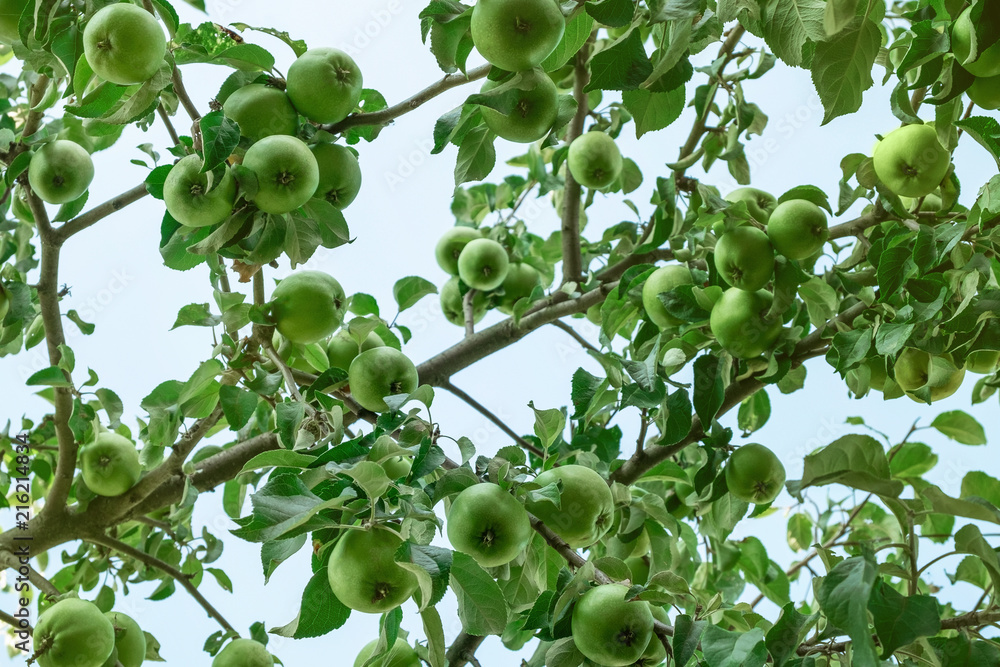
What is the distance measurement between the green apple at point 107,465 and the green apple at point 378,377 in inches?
19.4

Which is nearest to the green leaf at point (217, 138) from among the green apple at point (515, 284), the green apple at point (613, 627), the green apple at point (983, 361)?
the green apple at point (613, 627)

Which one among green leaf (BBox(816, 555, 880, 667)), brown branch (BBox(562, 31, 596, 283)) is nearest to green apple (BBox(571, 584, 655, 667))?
green leaf (BBox(816, 555, 880, 667))

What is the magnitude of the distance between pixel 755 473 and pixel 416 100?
64 centimetres

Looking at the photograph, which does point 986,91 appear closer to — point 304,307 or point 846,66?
point 846,66

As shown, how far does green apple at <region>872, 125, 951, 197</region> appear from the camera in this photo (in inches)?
40.1

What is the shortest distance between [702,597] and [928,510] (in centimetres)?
41

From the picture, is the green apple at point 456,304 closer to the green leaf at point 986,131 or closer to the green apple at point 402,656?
the green apple at point 402,656

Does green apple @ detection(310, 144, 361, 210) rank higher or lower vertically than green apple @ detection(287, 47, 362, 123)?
lower

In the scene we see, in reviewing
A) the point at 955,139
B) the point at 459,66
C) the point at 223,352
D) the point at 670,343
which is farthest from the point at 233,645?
the point at 955,139

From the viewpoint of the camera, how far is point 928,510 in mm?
865

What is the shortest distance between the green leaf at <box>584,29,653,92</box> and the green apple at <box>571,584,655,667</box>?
50 centimetres

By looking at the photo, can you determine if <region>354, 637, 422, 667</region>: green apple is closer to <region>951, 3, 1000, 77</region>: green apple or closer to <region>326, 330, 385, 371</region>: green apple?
<region>326, 330, 385, 371</region>: green apple

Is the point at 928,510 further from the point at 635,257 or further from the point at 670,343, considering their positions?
the point at 635,257

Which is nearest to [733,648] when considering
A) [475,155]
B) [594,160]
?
[475,155]
